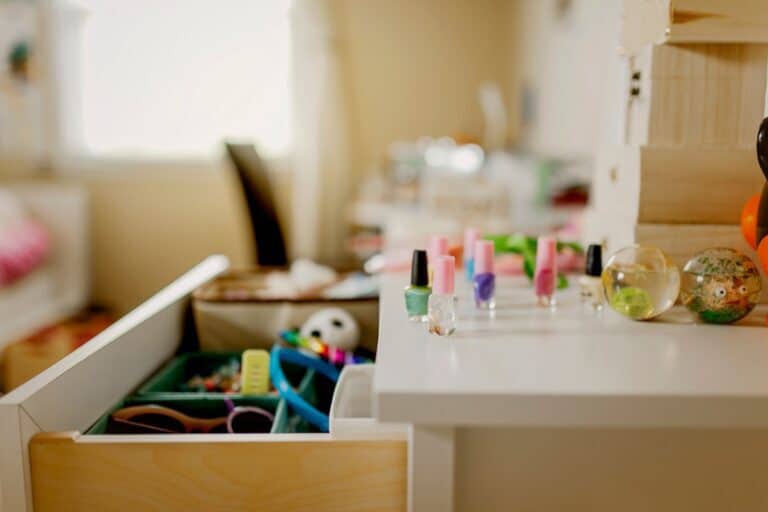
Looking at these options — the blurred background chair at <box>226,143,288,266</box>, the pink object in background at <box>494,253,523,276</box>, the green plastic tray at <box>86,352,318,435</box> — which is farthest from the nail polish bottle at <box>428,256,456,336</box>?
the blurred background chair at <box>226,143,288,266</box>

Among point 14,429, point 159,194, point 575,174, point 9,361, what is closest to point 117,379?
point 14,429

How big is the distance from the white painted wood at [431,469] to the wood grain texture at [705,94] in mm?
508

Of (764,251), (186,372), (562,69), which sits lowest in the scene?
(186,372)

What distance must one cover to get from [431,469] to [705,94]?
0.58m

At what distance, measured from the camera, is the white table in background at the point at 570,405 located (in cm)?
59

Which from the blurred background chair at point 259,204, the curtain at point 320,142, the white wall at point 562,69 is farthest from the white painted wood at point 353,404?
the curtain at point 320,142

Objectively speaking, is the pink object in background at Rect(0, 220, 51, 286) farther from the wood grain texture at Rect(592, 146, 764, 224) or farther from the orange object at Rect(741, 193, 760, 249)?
the orange object at Rect(741, 193, 760, 249)

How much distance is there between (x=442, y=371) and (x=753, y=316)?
405mm

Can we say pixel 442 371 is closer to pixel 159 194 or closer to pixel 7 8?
pixel 159 194

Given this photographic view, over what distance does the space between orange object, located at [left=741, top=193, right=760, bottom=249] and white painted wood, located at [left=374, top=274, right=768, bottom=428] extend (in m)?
0.09

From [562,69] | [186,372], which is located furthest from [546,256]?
[562,69]

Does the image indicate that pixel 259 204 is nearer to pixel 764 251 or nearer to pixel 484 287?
pixel 484 287

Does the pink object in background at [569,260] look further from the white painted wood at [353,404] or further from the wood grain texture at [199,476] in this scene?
the wood grain texture at [199,476]

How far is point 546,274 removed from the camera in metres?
0.93
